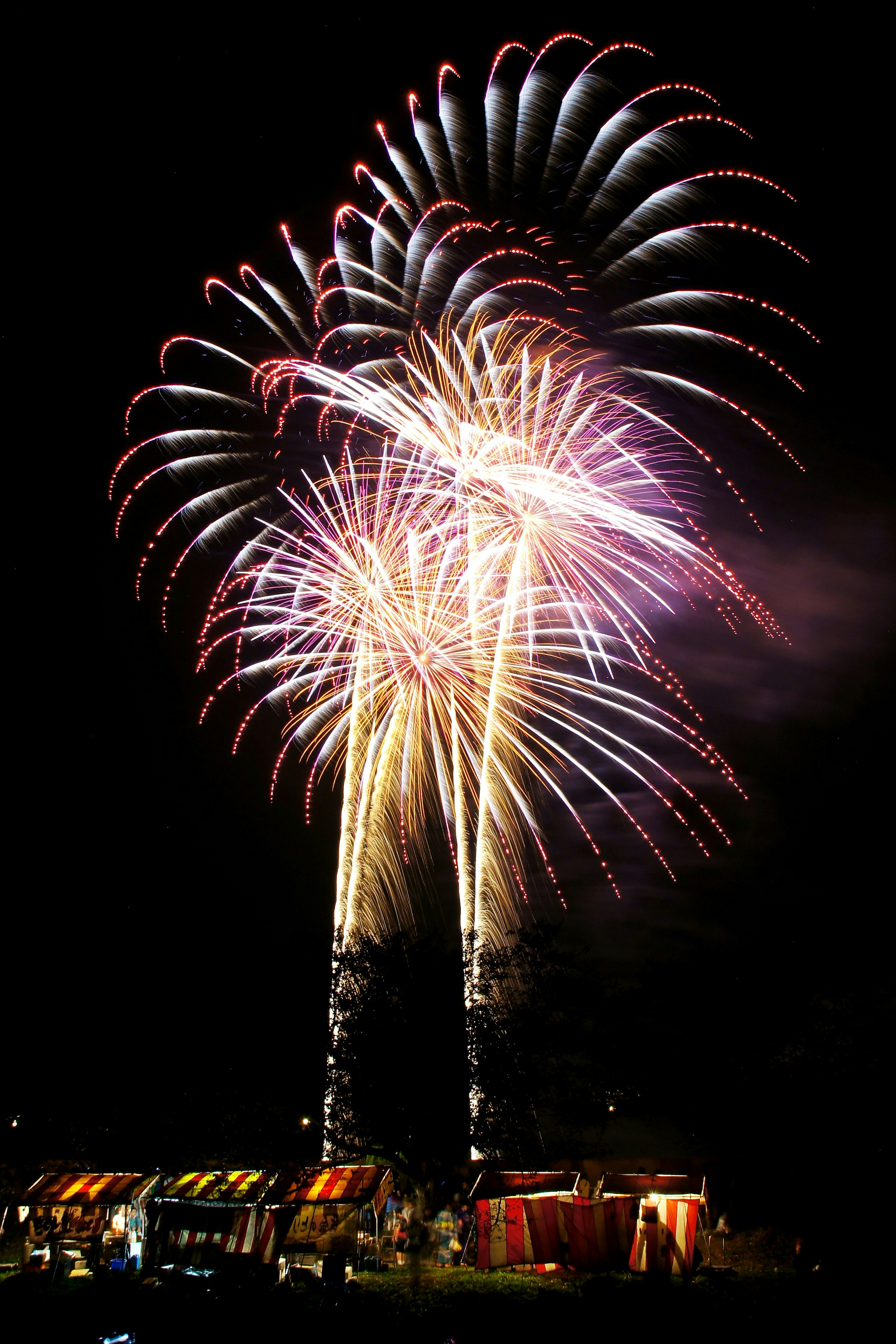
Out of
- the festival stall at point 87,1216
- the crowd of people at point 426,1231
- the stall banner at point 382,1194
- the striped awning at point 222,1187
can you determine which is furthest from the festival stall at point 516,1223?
the festival stall at point 87,1216

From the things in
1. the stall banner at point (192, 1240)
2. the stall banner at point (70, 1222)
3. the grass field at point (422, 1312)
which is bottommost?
the grass field at point (422, 1312)

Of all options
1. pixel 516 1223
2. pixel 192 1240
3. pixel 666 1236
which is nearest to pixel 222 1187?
pixel 192 1240

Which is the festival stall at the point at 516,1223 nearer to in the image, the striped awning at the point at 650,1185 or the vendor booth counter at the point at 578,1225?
the vendor booth counter at the point at 578,1225

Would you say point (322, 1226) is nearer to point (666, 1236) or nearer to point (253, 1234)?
point (253, 1234)

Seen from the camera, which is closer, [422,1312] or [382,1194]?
[422,1312]

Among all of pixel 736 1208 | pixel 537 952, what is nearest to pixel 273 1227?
pixel 537 952

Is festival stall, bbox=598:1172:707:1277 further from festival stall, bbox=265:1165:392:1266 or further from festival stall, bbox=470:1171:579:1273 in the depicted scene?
festival stall, bbox=265:1165:392:1266

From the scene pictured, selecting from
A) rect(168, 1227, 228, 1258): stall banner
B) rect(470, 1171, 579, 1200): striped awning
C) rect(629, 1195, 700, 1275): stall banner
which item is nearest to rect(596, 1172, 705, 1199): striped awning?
rect(629, 1195, 700, 1275): stall banner
